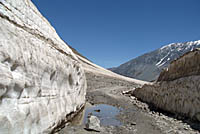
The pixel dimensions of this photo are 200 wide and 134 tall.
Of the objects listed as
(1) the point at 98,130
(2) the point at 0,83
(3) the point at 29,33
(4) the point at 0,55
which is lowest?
(1) the point at 98,130

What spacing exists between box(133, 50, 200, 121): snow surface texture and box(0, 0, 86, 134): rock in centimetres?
617

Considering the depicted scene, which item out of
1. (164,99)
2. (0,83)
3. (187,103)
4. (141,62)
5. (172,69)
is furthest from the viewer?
(141,62)

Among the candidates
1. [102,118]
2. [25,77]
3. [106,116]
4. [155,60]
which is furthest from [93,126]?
[155,60]

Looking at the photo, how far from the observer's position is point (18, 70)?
3.15m

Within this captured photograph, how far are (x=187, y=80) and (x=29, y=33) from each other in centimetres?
814

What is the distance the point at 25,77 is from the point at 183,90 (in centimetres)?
783

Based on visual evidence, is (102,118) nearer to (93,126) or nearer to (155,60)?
(93,126)

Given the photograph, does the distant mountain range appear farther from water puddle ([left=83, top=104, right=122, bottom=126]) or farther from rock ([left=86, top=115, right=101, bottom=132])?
rock ([left=86, top=115, right=101, bottom=132])

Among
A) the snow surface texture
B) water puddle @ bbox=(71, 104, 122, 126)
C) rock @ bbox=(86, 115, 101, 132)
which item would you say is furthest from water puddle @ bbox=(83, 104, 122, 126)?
the snow surface texture

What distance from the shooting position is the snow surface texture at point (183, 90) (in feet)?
22.2

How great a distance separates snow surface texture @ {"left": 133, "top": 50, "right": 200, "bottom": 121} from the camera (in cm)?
677

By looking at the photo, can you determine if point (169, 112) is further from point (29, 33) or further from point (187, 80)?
point (29, 33)

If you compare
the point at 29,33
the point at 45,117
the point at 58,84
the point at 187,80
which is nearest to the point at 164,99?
the point at 187,80

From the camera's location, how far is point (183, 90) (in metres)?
7.62
